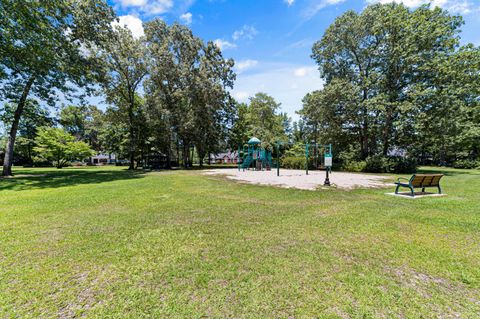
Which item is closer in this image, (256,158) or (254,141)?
(256,158)

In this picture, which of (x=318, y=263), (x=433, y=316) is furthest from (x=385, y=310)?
(x=318, y=263)

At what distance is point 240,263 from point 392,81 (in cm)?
2309

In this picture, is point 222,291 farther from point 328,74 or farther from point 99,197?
point 328,74

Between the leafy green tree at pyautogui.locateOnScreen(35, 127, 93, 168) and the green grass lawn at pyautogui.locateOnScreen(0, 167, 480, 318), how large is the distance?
1243 inches

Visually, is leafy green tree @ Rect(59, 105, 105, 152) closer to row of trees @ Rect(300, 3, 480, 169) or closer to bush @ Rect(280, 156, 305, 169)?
bush @ Rect(280, 156, 305, 169)

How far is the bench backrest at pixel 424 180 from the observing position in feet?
24.5

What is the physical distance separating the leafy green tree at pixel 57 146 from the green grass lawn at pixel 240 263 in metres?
31.6

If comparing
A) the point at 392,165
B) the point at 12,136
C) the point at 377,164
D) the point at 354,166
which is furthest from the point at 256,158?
the point at 12,136

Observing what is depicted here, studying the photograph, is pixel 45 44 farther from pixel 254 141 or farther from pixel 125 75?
pixel 254 141

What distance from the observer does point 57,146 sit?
99.8 ft

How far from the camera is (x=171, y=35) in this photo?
25781 mm

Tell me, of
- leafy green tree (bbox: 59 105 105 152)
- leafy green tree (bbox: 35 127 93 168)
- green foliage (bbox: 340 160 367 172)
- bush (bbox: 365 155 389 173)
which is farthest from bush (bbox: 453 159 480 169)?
leafy green tree (bbox: 35 127 93 168)

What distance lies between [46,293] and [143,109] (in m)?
26.5

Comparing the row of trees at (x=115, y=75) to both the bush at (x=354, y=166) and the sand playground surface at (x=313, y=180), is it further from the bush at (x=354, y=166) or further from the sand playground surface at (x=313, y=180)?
the bush at (x=354, y=166)
